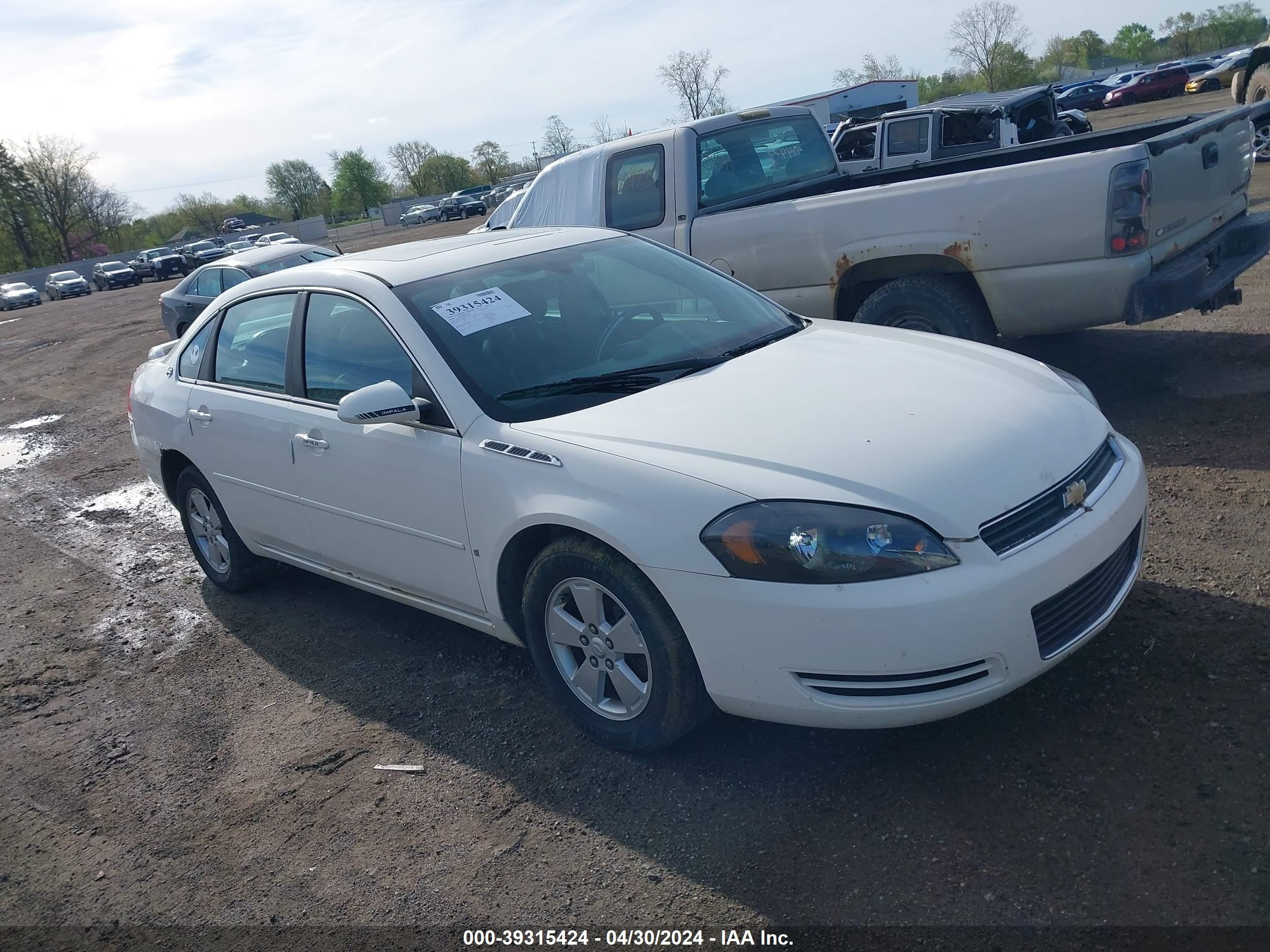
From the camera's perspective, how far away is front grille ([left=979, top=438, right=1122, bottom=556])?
2830mm

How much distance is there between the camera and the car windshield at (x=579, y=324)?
368 cm

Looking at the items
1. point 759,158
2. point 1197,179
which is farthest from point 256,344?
point 1197,179

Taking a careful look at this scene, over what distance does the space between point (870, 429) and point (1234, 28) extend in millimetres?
118824

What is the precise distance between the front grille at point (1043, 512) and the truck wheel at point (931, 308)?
257cm

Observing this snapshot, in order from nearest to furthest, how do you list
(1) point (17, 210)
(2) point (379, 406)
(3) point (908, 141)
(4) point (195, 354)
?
1. (2) point (379, 406)
2. (4) point (195, 354)
3. (3) point (908, 141)
4. (1) point (17, 210)

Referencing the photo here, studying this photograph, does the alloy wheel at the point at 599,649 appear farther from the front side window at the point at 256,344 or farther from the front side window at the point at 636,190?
the front side window at the point at 636,190

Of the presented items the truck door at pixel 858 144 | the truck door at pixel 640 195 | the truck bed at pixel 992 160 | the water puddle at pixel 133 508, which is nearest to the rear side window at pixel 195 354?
the water puddle at pixel 133 508

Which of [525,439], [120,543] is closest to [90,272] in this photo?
[120,543]

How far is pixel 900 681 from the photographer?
9.14ft

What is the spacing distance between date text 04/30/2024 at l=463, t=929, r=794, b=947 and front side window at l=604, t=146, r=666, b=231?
5.31 m

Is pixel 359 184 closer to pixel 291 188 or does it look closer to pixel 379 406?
pixel 291 188

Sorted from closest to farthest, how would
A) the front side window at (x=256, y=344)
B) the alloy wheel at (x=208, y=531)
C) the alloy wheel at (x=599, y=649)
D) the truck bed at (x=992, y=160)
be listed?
the alloy wheel at (x=599, y=649)
the front side window at (x=256, y=344)
the alloy wheel at (x=208, y=531)
the truck bed at (x=992, y=160)

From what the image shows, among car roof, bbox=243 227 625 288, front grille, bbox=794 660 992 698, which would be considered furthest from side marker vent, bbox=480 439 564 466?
front grille, bbox=794 660 992 698

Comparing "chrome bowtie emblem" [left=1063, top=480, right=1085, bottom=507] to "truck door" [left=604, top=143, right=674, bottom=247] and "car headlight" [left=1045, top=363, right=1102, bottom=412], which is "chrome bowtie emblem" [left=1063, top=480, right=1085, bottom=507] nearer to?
"car headlight" [left=1045, top=363, right=1102, bottom=412]
